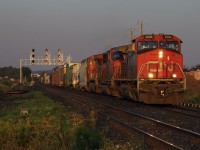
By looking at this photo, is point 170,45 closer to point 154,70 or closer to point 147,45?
point 147,45

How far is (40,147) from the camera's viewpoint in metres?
8.80

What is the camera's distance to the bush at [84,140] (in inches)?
358

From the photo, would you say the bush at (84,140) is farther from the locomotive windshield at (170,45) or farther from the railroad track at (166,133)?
the locomotive windshield at (170,45)

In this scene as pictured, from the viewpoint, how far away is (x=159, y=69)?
21609 millimetres

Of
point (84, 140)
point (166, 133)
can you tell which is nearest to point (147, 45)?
point (166, 133)

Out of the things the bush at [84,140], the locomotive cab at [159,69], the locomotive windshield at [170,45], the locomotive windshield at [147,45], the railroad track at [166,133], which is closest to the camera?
the bush at [84,140]

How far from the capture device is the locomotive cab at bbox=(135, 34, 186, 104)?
20.7 metres

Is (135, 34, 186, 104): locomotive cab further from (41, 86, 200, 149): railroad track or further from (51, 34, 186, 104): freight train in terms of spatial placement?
(41, 86, 200, 149): railroad track

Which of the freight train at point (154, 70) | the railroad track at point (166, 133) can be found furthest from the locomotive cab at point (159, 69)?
the railroad track at point (166, 133)

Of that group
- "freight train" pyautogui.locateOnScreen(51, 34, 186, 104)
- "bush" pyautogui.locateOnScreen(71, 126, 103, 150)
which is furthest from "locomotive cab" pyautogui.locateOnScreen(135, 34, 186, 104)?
"bush" pyautogui.locateOnScreen(71, 126, 103, 150)

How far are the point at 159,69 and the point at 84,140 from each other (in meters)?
12.8

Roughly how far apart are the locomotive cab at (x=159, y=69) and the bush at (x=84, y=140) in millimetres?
10810

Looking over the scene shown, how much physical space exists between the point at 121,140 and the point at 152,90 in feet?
32.5

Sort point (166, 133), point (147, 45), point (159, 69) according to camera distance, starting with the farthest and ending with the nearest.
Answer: point (147, 45) < point (159, 69) < point (166, 133)
